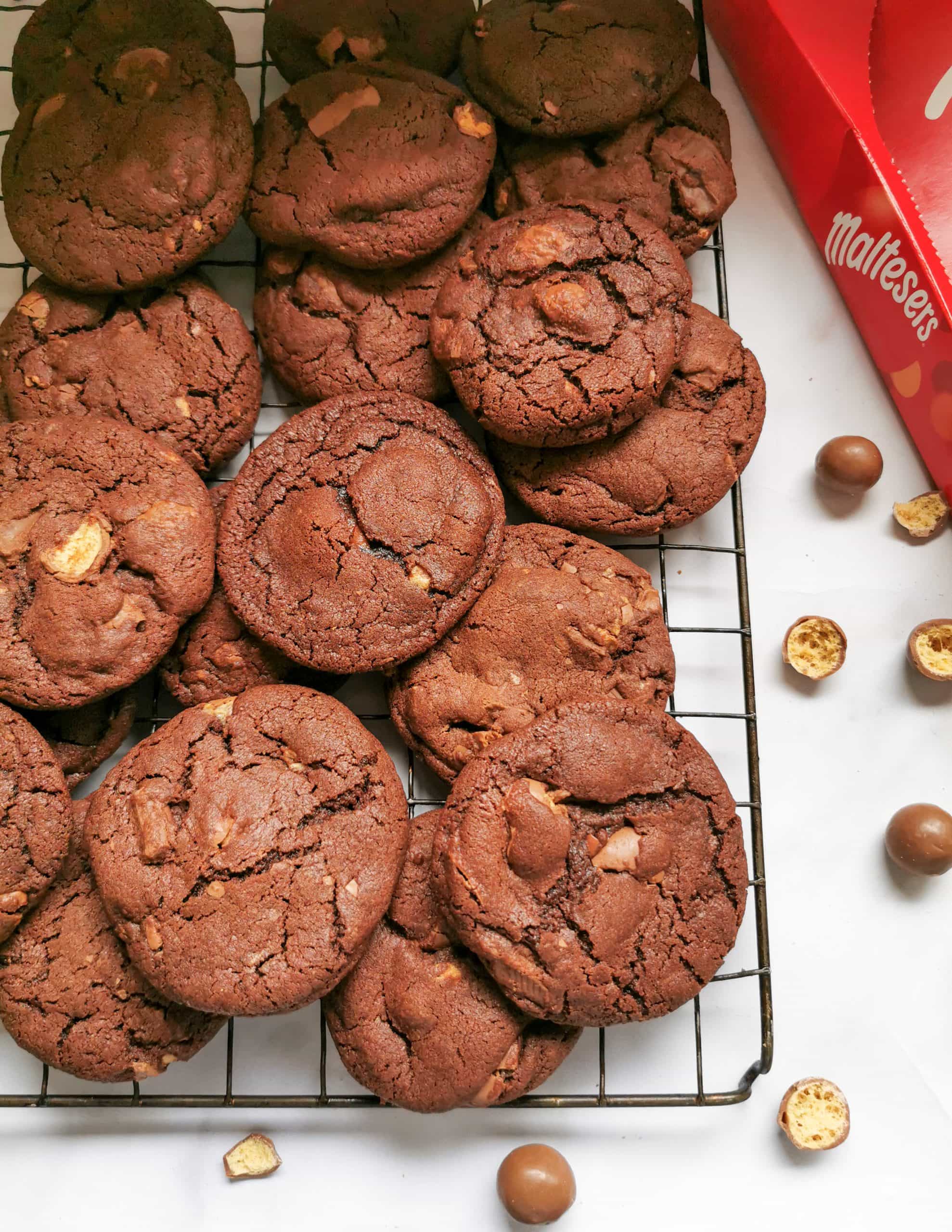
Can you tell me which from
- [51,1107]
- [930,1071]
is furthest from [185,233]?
[930,1071]

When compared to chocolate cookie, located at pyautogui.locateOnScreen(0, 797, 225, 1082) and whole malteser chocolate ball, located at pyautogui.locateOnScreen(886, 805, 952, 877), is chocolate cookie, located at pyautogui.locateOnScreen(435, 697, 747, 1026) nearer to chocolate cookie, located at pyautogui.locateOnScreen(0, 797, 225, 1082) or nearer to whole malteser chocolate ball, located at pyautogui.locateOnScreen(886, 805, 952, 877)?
whole malteser chocolate ball, located at pyautogui.locateOnScreen(886, 805, 952, 877)

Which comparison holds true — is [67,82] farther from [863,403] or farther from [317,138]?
[863,403]

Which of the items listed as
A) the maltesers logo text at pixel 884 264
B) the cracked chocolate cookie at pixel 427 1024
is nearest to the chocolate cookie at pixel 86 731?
the cracked chocolate cookie at pixel 427 1024

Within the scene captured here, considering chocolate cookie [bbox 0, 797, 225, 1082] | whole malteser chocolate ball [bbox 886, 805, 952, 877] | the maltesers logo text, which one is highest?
the maltesers logo text

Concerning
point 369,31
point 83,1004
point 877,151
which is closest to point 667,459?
point 877,151

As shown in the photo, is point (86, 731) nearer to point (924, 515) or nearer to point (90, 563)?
point (90, 563)

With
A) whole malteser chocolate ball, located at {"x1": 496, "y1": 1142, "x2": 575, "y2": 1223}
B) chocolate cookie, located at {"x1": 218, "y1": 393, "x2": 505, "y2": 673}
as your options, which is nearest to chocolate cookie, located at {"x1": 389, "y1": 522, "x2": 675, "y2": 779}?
chocolate cookie, located at {"x1": 218, "y1": 393, "x2": 505, "y2": 673}

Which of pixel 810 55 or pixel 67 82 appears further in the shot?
pixel 810 55
